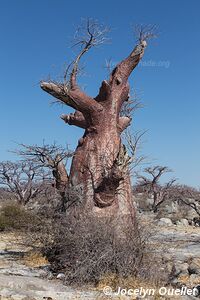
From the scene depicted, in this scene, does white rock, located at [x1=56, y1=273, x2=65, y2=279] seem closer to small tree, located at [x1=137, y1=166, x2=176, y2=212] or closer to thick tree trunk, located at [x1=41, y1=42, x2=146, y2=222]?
thick tree trunk, located at [x1=41, y1=42, x2=146, y2=222]

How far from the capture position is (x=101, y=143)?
33.9 feet

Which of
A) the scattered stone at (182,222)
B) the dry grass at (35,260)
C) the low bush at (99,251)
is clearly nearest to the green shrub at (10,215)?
the dry grass at (35,260)

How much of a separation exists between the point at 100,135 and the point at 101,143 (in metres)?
0.21

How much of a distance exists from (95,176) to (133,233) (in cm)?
196

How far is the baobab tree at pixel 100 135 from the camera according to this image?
31.7ft

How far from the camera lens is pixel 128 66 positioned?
10812mm

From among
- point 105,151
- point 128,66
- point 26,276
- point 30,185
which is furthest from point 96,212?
point 30,185

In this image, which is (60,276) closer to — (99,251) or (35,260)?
(99,251)

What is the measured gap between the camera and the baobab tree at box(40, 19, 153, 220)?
31.7 ft

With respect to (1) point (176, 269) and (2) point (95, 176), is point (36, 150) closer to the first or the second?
(2) point (95, 176)

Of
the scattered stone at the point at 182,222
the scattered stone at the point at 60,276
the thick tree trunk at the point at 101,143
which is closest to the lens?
the scattered stone at the point at 60,276

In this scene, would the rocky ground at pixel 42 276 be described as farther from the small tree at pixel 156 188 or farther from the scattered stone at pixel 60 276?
the small tree at pixel 156 188

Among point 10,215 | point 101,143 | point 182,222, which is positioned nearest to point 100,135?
point 101,143

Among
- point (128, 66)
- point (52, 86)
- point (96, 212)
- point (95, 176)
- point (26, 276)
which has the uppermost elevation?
point (128, 66)
